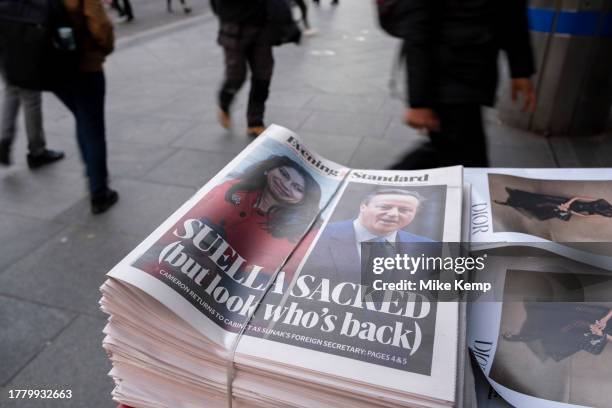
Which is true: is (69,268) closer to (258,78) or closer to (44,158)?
(44,158)

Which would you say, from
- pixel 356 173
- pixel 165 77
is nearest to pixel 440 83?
pixel 356 173

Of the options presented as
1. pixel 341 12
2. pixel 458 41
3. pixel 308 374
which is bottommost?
→ pixel 341 12

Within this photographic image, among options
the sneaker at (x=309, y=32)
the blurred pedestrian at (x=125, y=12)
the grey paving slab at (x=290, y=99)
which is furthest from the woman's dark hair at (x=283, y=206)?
the blurred pedestrian at (x=125, y=12)

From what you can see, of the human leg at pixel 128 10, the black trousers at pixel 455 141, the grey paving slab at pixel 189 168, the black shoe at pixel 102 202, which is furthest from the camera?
the human leg at pixel 128 10

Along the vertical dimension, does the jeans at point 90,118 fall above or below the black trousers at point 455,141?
below

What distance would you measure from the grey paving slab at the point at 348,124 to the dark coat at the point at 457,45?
2450 mm

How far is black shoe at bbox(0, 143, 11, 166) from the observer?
3385 millimetres

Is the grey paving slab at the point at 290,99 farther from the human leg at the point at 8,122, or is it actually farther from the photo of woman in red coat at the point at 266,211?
the photo of woman in red coat at the point at 266,211

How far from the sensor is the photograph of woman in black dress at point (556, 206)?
3.16 feet

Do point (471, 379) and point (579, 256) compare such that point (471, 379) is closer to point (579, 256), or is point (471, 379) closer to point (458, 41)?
point (579, 256)

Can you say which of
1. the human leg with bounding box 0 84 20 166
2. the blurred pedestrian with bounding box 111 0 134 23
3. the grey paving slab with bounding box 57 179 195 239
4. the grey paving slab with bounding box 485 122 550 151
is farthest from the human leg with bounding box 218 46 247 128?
the blurred pedestrian with bounding box 111 0 134 23

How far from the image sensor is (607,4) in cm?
355

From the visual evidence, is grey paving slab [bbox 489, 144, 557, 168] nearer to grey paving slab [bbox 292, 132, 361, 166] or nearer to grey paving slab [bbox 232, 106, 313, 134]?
grey paving slab [bbox 292, 132, 361, 166]

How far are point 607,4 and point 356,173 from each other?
3.57 metres
